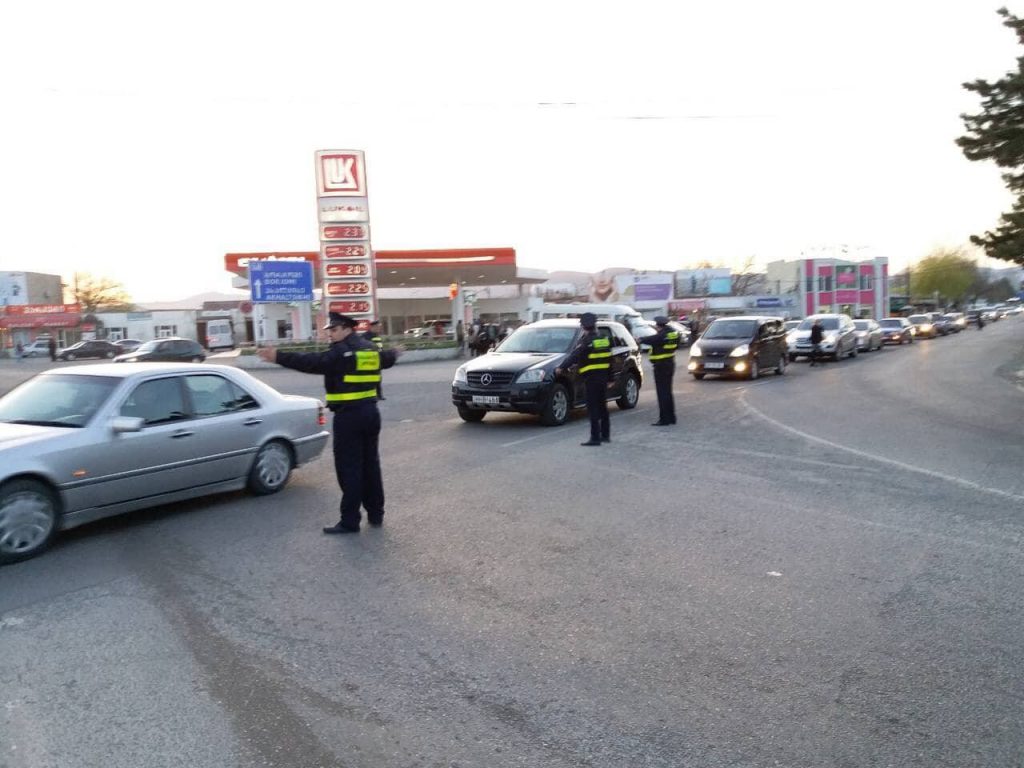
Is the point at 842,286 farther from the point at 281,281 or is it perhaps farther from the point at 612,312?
the point at 281,281

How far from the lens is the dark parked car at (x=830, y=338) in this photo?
30.2m

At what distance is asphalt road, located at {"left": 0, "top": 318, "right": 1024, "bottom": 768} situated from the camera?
142 inches

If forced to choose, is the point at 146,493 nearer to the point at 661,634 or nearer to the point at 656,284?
the point at 661,634

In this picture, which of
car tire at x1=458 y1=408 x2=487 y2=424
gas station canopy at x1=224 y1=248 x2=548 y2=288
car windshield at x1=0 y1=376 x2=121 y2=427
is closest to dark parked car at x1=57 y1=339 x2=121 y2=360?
gas station canopy at x1=224 y1=248 x2=548 y2=288

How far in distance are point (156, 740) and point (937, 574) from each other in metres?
4.95

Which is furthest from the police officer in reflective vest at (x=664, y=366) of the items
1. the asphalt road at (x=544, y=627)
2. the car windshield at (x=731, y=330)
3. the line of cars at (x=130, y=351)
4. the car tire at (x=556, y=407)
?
the line of cars at (x=130, y=351)

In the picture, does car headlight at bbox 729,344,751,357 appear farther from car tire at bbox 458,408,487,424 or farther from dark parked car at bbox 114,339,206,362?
dark parked car at bbox 114,339,206,362

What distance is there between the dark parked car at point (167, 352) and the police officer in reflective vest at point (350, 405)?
34.0 m

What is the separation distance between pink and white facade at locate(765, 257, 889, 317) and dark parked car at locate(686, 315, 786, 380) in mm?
67007

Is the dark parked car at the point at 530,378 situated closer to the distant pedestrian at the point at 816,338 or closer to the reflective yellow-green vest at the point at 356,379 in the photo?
the reflective yellow-green vest at the point at 356,379

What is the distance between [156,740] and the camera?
3.61 metres

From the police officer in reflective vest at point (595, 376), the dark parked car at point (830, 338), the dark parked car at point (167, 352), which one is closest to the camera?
the police officer in reflective vest at point (595, 376)

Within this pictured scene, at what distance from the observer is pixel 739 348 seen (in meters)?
22.4

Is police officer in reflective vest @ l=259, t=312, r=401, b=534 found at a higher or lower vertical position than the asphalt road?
higher
